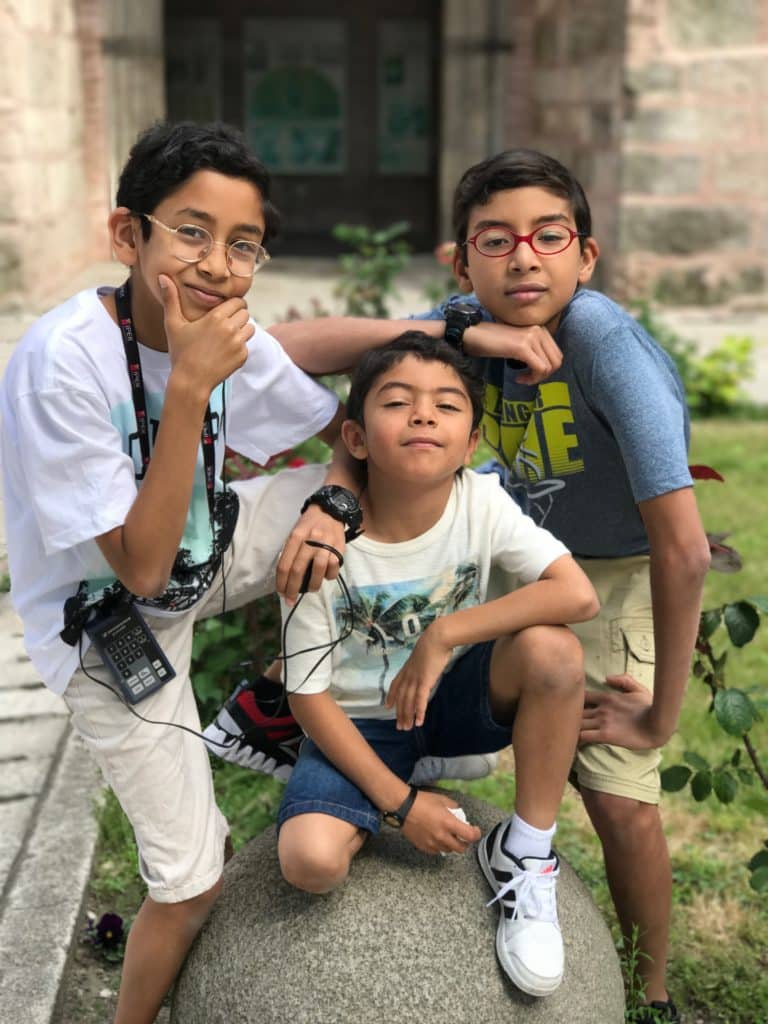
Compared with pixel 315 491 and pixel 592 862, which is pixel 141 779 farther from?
pixel 592 862

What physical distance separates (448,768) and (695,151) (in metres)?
7.82

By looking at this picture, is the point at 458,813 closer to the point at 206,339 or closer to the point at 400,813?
the point at 400,813

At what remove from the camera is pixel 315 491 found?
2.81 m

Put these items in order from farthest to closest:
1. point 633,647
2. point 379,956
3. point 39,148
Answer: point 39,148 < point 633,647 < point 379,956

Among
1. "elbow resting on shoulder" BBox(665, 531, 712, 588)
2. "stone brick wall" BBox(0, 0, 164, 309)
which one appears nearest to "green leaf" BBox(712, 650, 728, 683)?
"elbow resting on shoulder" BBox(665, 531, 712, 588)

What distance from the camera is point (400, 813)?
257 cm

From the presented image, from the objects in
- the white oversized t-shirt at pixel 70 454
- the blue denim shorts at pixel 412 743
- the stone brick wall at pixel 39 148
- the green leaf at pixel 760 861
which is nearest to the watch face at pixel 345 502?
the white oversized t-shirt at pixel 70 454

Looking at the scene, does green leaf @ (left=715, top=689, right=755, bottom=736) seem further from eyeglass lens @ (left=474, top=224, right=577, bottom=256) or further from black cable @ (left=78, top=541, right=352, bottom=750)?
eyeglass lens @ (left=474, top=224, right=577, bottom=256)

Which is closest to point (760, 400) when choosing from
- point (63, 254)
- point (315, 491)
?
point (63, 254)

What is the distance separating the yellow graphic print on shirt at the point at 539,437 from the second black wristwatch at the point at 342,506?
0.50 metres

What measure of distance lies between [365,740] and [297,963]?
440mm

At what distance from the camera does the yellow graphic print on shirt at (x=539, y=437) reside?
2912mm

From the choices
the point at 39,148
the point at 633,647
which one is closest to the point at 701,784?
the point at 633,647

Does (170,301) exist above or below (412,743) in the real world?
above
